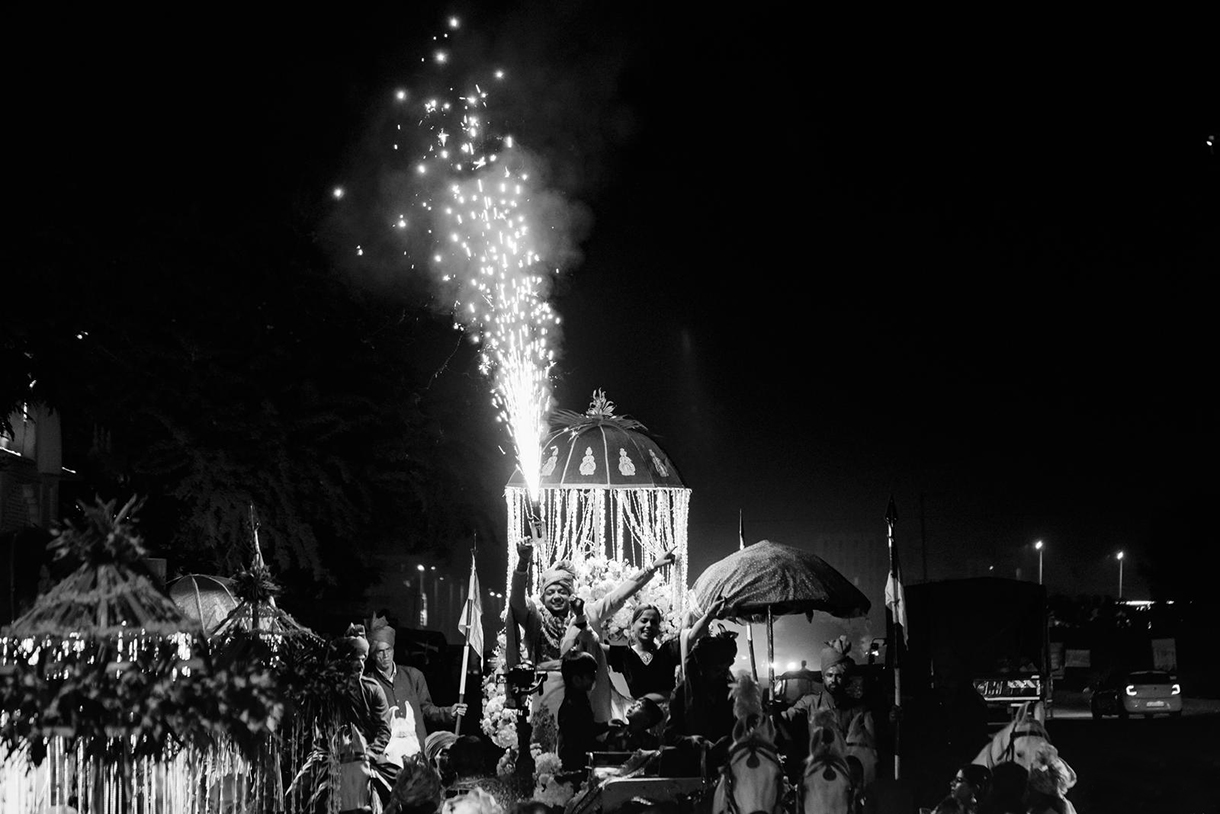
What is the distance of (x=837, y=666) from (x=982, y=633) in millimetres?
13422

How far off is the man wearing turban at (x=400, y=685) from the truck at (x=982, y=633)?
8035 millimetres

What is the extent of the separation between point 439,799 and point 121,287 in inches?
317

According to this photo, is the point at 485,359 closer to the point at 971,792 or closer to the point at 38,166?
the point at 38,166

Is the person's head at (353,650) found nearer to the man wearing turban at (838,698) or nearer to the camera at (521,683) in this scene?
the camera at (521,683)

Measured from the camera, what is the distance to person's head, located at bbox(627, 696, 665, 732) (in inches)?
397

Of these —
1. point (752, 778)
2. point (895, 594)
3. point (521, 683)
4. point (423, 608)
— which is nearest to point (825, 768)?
point (752, 778)

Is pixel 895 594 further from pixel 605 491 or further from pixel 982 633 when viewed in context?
pixel 982 633

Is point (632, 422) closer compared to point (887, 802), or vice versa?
point (887, 802)

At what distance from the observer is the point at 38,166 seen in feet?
41.4

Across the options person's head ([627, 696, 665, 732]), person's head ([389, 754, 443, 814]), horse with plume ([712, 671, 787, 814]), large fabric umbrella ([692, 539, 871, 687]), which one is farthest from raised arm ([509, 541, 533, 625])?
person's head ([389, 754, 443, 814])

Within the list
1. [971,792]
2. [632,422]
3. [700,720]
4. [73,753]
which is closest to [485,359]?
[632,422]

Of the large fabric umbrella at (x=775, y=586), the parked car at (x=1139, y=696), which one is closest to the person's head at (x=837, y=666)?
the large fabric umbrella at (x=775, y=586)

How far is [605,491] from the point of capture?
1759 cm

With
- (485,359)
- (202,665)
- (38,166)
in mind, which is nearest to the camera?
(202,665)
